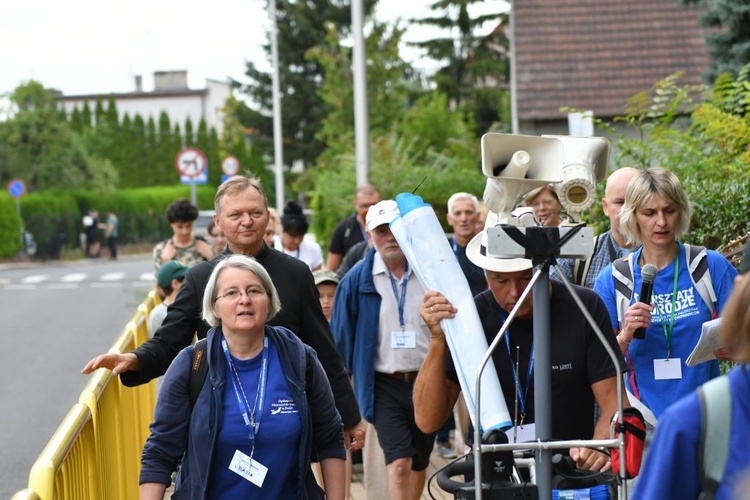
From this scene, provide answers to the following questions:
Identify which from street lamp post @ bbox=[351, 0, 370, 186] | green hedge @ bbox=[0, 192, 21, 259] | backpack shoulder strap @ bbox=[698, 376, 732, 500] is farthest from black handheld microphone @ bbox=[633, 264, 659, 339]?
green hedge @ bbox=[0, 192, 21, 259]

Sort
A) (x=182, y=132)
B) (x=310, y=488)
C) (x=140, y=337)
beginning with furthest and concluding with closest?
(x=182, y=132) → (x=140, y=337) → (x=310, y=488)

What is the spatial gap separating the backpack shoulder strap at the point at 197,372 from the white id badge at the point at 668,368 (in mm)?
2003

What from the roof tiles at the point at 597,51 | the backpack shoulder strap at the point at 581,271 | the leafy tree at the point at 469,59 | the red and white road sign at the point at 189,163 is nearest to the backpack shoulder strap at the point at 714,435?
the backpack shoulder strap at the point at 581,271

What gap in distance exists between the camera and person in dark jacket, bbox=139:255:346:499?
451cm

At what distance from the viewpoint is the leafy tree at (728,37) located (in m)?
14.3

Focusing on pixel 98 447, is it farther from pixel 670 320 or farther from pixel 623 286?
pixel 670 320

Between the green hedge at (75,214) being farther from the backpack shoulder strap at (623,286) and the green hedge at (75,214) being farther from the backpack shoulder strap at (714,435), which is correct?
the backpack shoulder strap at (714,435)

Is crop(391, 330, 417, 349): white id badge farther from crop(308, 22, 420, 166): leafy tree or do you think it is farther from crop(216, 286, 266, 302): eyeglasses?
crop(308, 22, 420, 166): leafy tree

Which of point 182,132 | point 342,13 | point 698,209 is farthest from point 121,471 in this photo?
point 182,132

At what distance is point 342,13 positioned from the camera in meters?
56.6

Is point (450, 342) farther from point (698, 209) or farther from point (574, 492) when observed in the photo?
point (698, 209)

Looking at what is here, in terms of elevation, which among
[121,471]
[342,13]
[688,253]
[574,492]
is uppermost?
[342,13]

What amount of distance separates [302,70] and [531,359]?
54.9 meters

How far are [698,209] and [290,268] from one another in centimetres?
314
